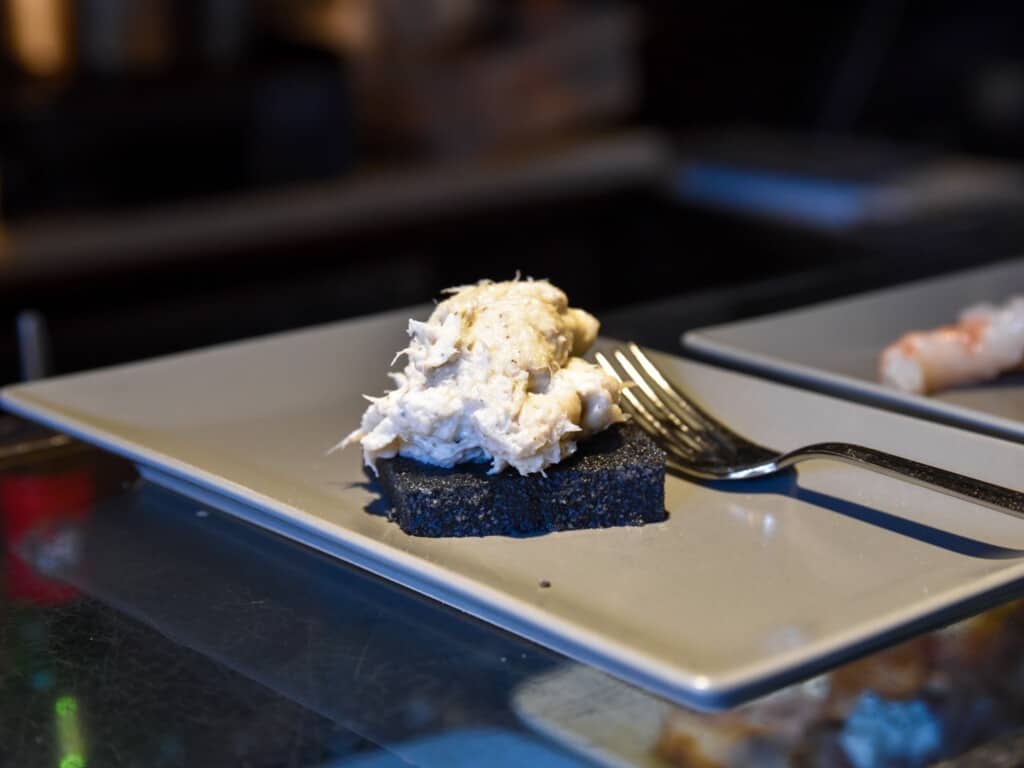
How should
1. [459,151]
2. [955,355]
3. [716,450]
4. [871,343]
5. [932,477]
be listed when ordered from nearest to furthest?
[932,477] → [716,450] → [955,355] → [871,343] → [459,151]

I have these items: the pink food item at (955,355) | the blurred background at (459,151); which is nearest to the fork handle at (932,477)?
the pink food item at (955,355)

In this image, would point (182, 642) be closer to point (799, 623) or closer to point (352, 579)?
point (352, 579)

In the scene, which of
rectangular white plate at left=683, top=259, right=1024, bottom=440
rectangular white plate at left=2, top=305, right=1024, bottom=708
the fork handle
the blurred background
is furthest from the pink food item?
the blurred background

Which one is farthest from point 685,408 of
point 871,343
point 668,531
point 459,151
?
point 459,151

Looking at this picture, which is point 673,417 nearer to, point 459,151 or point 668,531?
point 668,531

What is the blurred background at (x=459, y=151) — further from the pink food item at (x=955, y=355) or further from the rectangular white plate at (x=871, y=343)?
the pink food item at (x=955, y=355)

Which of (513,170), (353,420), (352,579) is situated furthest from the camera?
(513,170)

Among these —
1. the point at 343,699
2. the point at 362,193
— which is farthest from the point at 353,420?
the point at 362,193
